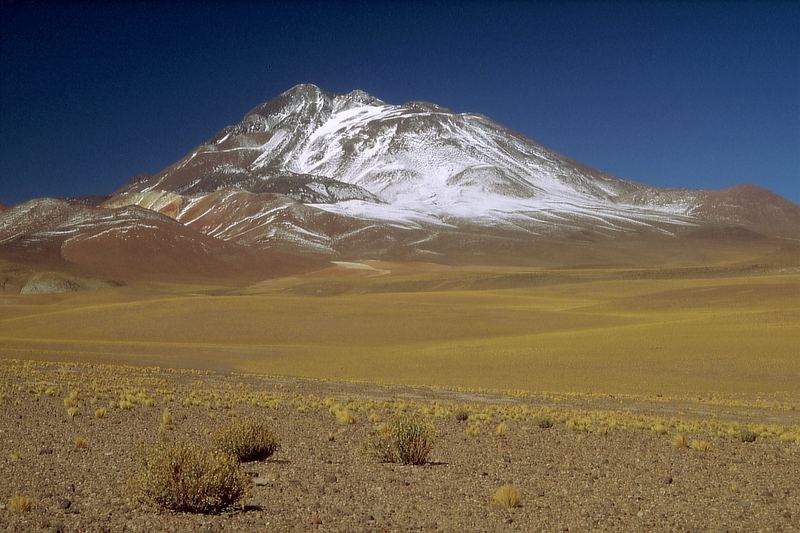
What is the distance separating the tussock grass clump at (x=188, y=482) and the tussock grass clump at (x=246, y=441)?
2.81 meters

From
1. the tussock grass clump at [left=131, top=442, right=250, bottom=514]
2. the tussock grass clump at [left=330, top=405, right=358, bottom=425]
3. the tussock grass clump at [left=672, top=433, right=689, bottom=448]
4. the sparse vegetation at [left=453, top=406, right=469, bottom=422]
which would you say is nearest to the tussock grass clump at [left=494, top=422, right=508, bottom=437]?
the sparse vegetation at [left=453, top=406, right=469, bottom=422]

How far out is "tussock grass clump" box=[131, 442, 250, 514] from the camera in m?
8.77

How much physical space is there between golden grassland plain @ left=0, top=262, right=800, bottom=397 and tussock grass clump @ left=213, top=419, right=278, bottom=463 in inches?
623

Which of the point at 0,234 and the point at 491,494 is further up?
the point at 0,234

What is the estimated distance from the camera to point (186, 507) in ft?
28.9

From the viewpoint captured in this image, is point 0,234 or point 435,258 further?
point 435,258

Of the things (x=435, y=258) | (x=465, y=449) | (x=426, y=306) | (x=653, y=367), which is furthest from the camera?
(x=435, y=258)

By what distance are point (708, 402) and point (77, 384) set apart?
16789mm

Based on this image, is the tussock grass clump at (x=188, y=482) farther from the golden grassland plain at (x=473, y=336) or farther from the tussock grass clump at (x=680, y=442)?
the golden grassland plain at (x=473, y=336)

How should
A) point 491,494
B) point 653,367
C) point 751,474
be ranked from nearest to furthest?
point 491,494
point 751,474
point 653,367

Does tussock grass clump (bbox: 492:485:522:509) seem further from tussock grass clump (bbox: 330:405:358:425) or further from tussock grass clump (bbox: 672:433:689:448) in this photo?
tussock grass clump (bbox: 330:405:358:425)

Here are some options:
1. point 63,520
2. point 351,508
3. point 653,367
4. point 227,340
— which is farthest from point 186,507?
point 227,340

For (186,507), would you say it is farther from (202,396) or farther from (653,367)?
(653,367)

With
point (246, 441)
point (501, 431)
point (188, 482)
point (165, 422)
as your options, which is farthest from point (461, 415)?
point (188, 482)
